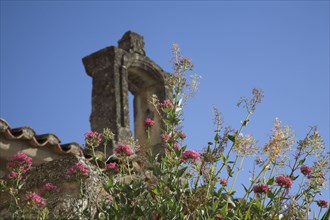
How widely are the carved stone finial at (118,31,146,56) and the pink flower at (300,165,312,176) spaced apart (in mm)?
8801

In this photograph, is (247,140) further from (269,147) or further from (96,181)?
(96,181)

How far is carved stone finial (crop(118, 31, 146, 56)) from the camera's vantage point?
38.6ft

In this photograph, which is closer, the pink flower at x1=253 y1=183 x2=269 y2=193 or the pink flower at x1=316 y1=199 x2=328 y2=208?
the pink flower at x1=253 y1=183 x2=269 y2=193

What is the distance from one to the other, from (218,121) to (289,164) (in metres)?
0.46

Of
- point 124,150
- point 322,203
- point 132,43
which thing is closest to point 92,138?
point 124,150

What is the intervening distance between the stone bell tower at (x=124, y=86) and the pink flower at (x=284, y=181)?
6.28m

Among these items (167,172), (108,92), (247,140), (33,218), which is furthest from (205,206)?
(108,92)

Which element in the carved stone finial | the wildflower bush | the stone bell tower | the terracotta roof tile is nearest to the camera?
the wildflower bush

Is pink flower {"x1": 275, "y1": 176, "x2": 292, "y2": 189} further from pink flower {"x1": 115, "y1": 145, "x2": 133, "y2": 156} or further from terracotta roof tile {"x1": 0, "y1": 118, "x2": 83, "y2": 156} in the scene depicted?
terracotta roof tile {"x1": 0, "y1": 118, "x2": 83, "y2": 156}

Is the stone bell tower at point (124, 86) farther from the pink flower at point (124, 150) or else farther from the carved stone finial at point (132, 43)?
the pink flower at point (124, 150)

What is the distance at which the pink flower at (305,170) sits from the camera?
3.07 m

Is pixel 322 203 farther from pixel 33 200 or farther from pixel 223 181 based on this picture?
pixel 33 200

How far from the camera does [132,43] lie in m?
11.9

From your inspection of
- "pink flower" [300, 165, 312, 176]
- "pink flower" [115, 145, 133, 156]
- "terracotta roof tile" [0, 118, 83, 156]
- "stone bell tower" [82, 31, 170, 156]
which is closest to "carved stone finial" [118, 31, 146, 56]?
"stone bell tower" [82, 31, 170, 156]
